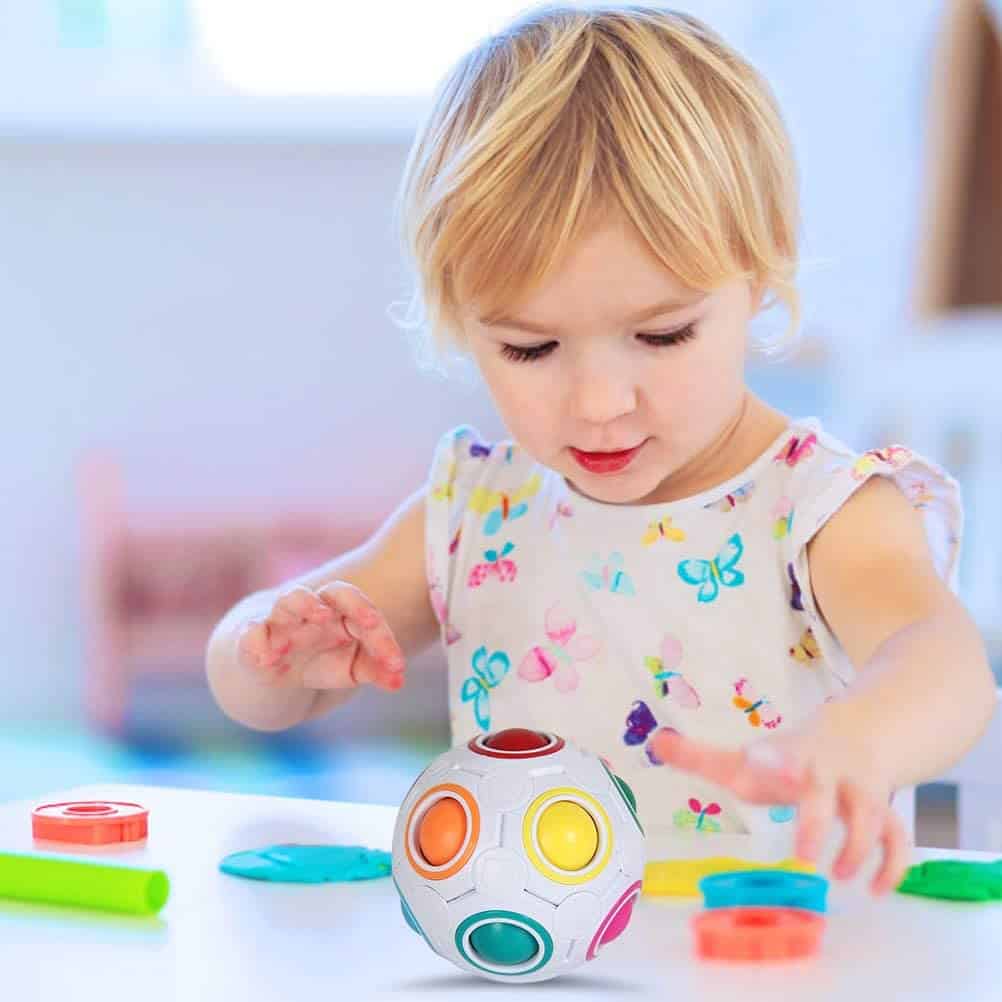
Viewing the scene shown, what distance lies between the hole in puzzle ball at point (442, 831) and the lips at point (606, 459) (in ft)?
1.01

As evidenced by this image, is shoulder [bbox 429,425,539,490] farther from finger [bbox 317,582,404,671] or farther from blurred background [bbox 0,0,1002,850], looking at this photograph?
blurred background [bbox 0,0,1002,850]

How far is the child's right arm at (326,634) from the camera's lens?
2.56 ft

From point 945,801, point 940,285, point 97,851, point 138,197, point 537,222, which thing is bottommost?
point 945,801

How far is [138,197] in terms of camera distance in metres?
3.04

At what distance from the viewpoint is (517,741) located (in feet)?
1.88

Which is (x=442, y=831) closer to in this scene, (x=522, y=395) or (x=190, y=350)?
(x=522, y=395)

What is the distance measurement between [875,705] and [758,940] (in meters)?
0.09

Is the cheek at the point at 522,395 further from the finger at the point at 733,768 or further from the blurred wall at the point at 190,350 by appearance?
the blurred wall at the point at 190,350

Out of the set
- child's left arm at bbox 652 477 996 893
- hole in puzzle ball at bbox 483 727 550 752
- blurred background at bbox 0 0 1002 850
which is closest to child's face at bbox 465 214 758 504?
child's left arm at bbox 652 477 996 893

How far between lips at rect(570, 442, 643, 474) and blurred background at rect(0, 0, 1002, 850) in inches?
76.2

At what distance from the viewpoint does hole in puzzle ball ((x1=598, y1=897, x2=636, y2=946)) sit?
0.54m

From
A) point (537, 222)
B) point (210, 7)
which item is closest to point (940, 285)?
point (210, 7)

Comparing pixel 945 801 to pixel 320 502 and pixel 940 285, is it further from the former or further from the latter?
pixel 320 502

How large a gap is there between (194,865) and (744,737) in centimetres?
36
